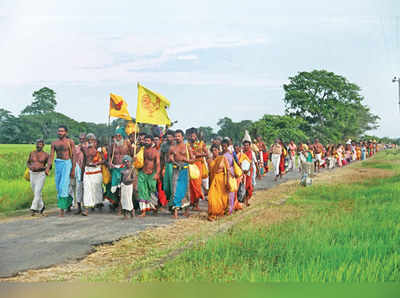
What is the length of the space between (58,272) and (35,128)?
37340 mm

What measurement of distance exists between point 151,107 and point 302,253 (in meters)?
5.65

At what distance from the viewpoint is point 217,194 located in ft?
30.3

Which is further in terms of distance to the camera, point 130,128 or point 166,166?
point 130,128

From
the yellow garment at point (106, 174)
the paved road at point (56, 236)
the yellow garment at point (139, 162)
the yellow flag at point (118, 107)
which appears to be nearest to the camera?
the paved road at point (56, 236)

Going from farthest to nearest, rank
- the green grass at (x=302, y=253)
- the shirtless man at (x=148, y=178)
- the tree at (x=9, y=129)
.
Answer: the tree at (x=9, y=129) → the shirtless man at (x=148, y=178) → the green grass at (x=302, y=253)

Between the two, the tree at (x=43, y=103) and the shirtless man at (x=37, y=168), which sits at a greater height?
the tree at (x=43, y=103)

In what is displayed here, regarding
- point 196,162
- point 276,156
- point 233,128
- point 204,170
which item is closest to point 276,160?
point 276,156

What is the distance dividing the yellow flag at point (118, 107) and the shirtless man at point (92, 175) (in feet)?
3.07

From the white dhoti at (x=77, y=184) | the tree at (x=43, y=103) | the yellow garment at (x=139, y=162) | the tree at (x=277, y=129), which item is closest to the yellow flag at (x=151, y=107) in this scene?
the yellow garment at (x=139, y=162)

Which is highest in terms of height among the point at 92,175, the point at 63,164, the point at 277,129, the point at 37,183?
the point at 277,129

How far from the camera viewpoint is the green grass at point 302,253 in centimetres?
454

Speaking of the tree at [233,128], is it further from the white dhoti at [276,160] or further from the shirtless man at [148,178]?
the shirtless man at [148,178]

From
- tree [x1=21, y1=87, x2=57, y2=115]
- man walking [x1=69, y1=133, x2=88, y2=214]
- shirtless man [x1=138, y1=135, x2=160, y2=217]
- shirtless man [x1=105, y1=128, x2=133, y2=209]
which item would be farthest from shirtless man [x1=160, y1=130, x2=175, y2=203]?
tree [x1=21, y1=87, x2=57, y2=115]

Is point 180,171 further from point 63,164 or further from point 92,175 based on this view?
point 63,164
